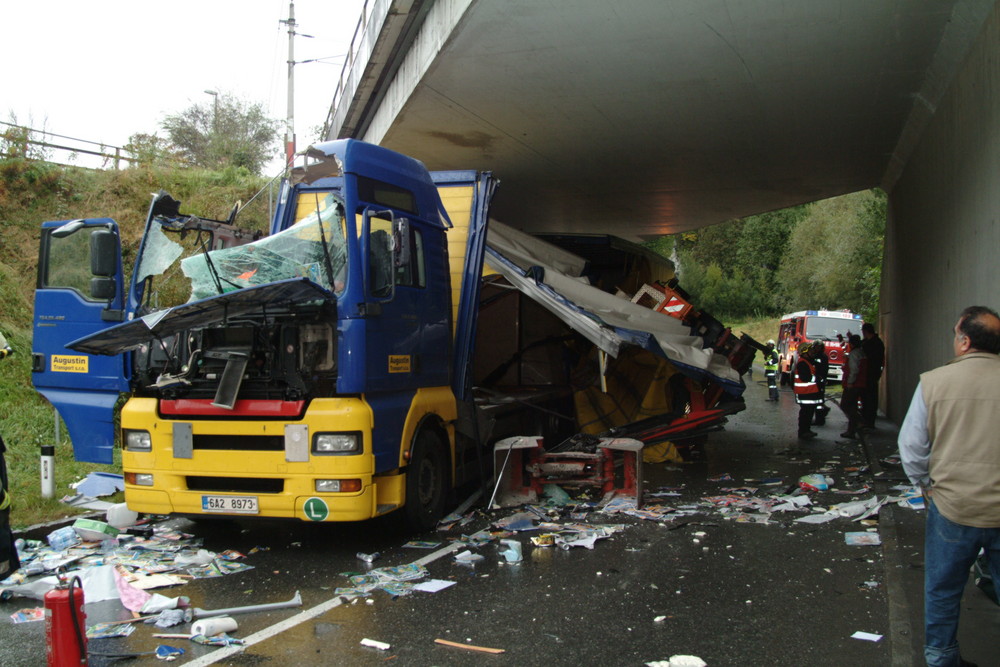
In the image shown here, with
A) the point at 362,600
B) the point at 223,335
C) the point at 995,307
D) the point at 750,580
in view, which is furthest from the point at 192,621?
the point at 995,307

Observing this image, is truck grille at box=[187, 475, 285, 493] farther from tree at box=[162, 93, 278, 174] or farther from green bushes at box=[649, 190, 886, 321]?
green bushes at box=[649, 190, 886, 321]

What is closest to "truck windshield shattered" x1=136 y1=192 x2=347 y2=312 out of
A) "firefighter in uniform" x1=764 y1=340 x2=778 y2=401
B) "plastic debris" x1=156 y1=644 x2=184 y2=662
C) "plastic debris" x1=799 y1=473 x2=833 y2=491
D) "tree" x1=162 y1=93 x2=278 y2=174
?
"plastic debris" x1=156 y1=644 x2=184 y2=662

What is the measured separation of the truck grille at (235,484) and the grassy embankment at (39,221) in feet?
8.79

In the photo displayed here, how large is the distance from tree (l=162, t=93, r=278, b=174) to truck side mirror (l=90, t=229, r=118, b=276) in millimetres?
24869

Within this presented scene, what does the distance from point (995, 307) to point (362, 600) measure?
5.74 meters

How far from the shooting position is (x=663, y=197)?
59.9 feet

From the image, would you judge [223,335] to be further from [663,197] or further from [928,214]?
[663,197]

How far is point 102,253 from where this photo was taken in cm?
695

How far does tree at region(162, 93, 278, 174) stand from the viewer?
31859mm

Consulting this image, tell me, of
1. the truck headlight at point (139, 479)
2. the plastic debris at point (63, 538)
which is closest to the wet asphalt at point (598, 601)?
the truck headlight at point (139, 479)

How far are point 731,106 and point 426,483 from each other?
710 cm

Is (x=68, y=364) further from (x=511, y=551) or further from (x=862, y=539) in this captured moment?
(x=862, y=539)

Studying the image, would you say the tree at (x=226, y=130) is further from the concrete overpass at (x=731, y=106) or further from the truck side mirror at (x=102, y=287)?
the truck side mirror at (x=102, y=287)

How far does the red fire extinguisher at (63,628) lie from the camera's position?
3.79 metres
